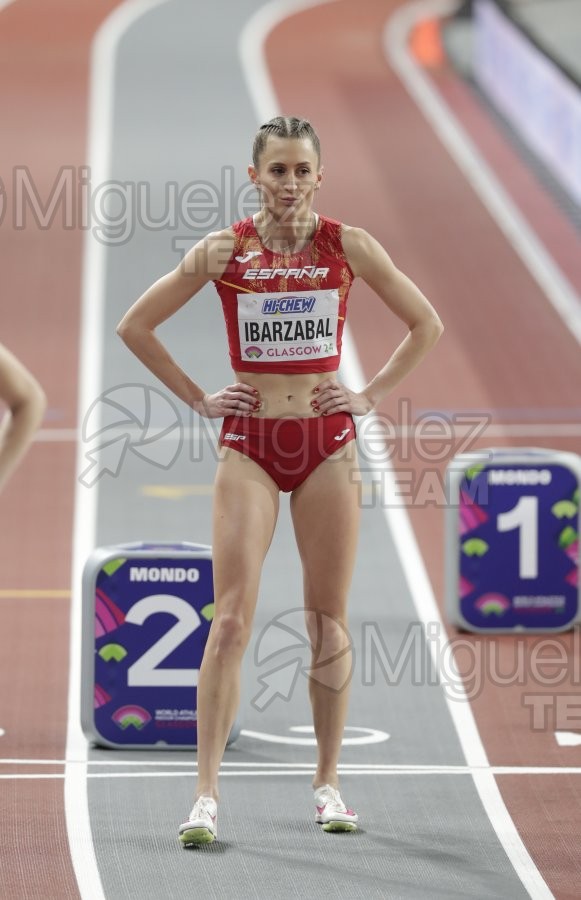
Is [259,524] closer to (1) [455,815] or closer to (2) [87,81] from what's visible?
(1) [455,815]

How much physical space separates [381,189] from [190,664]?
1183 cm

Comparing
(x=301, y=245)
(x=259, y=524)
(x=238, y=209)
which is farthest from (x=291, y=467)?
(x=238, y=209)

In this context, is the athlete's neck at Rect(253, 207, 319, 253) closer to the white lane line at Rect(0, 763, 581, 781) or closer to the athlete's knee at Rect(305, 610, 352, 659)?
the athlete's knee at Rect(305, 610, 352, 659)

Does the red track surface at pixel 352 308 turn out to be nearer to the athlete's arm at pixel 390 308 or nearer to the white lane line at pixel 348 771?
the white lane line at pixel 348 771

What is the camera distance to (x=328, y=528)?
230 inches

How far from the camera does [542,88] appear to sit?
1891cm

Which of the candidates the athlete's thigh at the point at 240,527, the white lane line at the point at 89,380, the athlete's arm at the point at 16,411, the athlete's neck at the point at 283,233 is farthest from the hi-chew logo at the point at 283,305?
the athlete's arm at the point at 16,411

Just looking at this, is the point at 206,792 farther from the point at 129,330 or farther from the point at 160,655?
the point at 129,330

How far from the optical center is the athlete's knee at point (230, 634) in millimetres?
5738

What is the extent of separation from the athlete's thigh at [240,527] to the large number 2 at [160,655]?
3.86 feet

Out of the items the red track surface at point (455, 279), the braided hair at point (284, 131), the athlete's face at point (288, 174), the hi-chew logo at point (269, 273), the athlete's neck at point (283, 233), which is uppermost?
the red track surface at point (455, 279)

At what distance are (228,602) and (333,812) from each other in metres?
0.80

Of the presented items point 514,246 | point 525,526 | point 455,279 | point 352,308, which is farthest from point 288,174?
point 514,246

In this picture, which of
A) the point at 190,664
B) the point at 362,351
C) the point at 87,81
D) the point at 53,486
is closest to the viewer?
the point at 190,664
